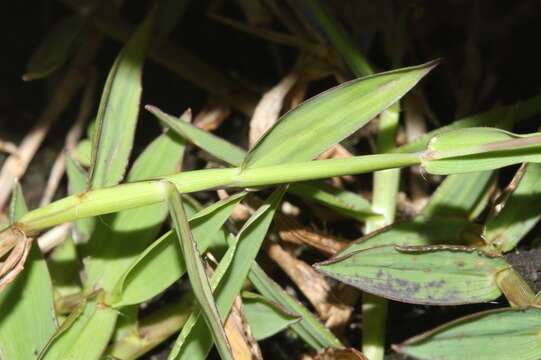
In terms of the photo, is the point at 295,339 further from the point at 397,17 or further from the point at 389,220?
the point at 397,17

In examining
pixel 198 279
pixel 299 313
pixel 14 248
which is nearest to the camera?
pixel 198 279

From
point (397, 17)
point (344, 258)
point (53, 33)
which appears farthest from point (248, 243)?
point (53, 33)

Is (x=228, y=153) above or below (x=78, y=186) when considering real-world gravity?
above

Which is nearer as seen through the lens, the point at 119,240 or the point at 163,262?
the point at 163,262

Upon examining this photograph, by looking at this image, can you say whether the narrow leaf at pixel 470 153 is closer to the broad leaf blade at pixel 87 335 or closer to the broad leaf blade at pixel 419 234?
the broad leaf blade at pixel 419 234

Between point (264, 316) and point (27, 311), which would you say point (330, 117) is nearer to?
point (264, 316)

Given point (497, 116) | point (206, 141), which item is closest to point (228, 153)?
point (206, 141)
